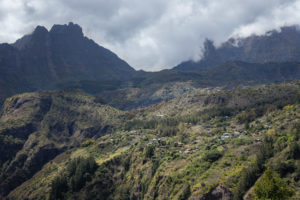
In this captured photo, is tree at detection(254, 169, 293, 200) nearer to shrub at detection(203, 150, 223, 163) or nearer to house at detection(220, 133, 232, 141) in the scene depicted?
shrub at detection(203, 150, 223, 163)

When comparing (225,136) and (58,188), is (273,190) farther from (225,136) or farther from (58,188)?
(58,188)

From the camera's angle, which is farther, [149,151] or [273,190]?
[149,151]

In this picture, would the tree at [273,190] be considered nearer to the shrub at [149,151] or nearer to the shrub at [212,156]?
the shrub at [212,156]

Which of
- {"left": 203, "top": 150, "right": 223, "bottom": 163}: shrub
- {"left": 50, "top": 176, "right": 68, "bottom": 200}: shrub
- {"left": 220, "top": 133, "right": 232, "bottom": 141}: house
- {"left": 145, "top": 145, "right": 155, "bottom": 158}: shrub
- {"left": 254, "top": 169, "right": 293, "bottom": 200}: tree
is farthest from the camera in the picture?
{"left": 50, "top": 176, "right": 68, "bottom": 200}: shrub

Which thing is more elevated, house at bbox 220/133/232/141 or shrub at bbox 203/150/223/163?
house at bbox 220/133/232/141

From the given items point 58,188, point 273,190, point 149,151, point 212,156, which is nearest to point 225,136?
point 212,156

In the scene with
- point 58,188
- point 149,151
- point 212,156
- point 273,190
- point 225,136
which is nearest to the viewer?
point 273,190

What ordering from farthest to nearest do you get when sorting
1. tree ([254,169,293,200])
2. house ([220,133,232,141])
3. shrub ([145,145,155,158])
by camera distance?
1. shrub ([145,145,155,158])
2. house ([220,133,232,141])
3. tree ([254,169,293,200])

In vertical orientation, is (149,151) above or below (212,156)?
below

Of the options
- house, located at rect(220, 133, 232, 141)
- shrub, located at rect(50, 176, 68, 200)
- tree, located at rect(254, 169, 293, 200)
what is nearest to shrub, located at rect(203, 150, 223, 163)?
house, located at rect(220, 133, 232, 141)

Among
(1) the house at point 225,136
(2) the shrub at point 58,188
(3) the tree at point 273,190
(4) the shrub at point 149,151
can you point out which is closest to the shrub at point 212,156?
(1) the house at point 225,136

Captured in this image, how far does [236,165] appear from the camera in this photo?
104 meters

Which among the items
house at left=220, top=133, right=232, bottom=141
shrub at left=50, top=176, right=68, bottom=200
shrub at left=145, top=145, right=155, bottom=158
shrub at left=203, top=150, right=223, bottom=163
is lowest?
shrub at left=50, top=176, right=68, bottom=200

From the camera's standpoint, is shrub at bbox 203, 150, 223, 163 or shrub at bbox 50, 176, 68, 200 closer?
shrub at bbox 203, 150, 223, 163
